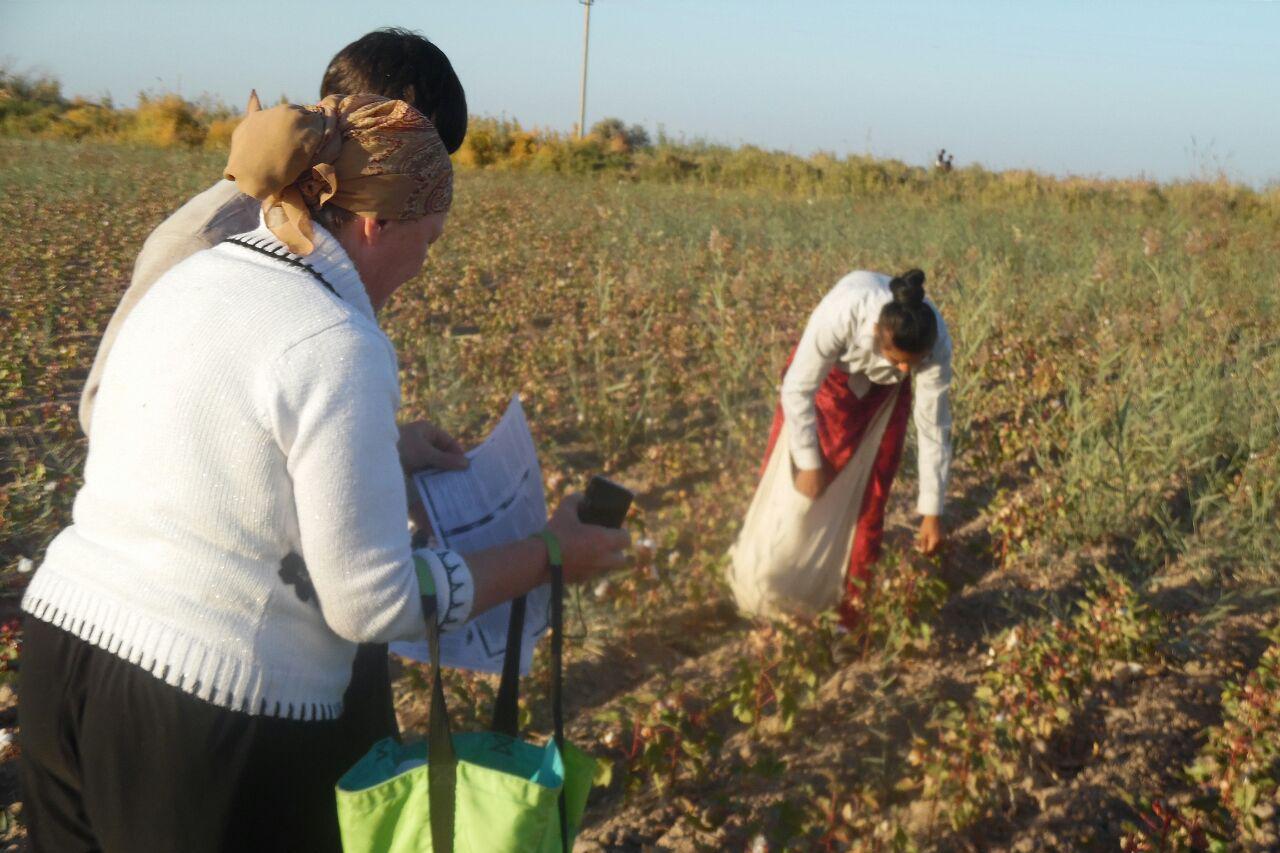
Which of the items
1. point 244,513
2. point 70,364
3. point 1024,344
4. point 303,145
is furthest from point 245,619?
point 1024,344

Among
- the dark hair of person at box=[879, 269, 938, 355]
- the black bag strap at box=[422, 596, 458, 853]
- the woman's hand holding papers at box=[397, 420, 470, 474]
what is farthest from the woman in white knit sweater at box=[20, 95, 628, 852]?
the dark hair of person at box=[879, 269, 938, 355]

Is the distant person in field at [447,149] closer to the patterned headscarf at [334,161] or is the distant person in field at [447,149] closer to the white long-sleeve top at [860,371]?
the patterned headscarf at [334,161]

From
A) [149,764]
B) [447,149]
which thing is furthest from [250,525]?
[447,149]

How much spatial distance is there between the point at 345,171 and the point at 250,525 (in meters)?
0.40

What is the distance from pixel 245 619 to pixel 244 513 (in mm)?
129

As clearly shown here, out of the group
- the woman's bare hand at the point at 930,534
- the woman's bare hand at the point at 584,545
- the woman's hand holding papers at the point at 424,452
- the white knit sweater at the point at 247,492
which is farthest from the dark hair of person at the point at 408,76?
the woman's bare hand at the point at 930,534

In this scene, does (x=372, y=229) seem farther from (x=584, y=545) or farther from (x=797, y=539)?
(x=797, y=539)

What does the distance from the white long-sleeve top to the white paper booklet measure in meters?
1.65

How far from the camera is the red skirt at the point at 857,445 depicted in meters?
3.23

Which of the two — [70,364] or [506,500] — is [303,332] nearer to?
[506,500]

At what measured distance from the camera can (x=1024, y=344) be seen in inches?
220

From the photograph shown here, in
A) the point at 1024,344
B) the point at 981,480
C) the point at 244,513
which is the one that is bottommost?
the point at 981,480

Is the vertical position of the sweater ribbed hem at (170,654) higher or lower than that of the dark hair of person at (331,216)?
lower

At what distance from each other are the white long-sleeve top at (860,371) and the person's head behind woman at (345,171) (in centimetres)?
195
